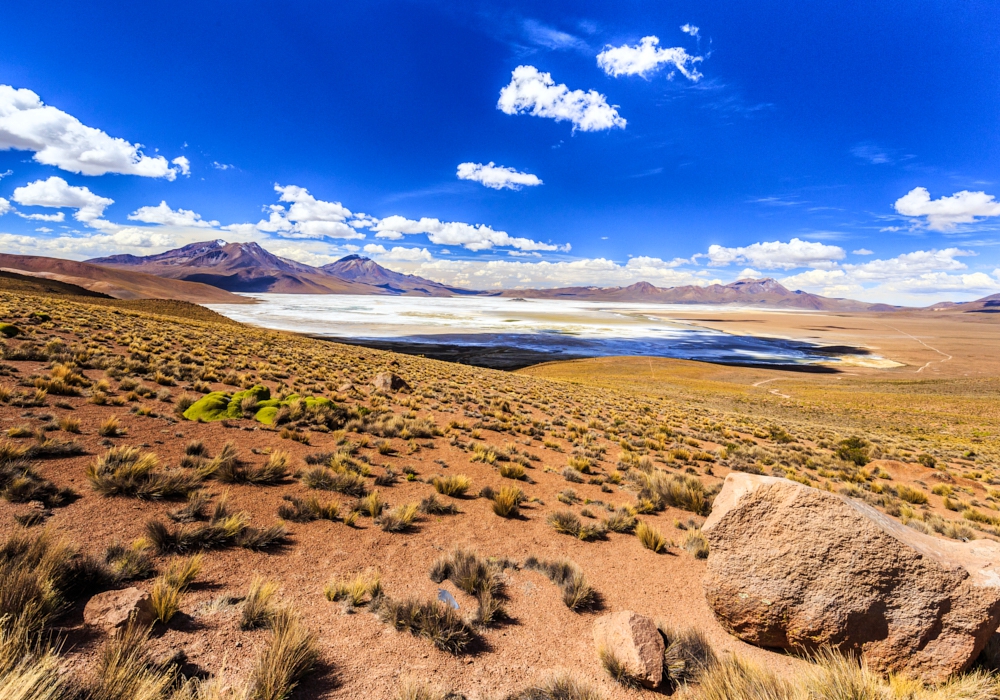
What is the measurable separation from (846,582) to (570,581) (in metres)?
2.72

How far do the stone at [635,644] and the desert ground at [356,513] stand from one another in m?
0.16

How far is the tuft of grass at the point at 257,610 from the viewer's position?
3.52 m

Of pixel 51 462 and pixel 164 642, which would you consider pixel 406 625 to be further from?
pixel 51 462

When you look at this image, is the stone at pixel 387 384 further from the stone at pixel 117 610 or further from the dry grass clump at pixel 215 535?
the stone at pixel 117 610

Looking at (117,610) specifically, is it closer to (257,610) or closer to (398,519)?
(257,610)

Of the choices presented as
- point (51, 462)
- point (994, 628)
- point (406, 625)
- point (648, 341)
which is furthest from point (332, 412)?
point (648, 341)

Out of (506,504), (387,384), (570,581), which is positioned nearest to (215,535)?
(506,504)

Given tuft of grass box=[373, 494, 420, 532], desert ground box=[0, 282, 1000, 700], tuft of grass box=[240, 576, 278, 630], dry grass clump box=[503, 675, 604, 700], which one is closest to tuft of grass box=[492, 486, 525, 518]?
desert ground box=[0, 282, 1000, 700]

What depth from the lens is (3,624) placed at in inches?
106

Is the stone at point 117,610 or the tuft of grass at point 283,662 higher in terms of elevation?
the stone at point 117,610

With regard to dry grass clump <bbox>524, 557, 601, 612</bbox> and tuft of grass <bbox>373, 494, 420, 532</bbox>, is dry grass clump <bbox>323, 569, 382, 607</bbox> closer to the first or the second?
tuft of grass <bbox>373, 494, 420, 532</bbox>

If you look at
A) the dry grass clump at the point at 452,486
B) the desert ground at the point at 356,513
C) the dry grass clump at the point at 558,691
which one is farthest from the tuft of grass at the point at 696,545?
the dry grass clump at the point at 452,486

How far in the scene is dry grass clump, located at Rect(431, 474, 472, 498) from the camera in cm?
769

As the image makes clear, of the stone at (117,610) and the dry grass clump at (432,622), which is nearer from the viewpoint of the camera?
the stone at (117,610)
